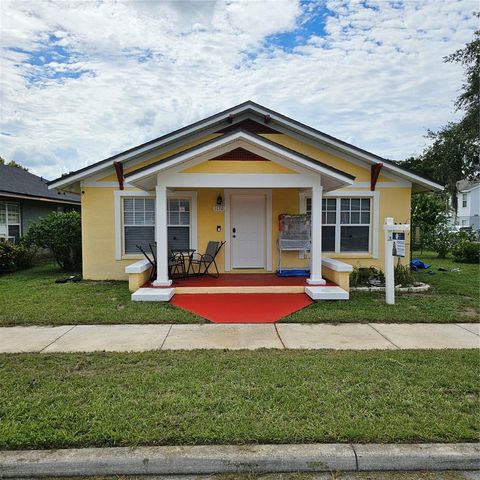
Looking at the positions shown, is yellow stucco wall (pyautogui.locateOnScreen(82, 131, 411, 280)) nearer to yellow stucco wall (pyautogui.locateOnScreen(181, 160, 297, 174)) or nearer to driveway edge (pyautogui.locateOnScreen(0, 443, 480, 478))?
yellow stucco wall (pyautogui.locateOnScreen(181, 160, 297, 174))

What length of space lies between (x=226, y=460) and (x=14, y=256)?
1279cm

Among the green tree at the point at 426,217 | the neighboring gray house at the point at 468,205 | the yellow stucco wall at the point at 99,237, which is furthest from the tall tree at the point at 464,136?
the yellow stucco wall at the point at 99,237

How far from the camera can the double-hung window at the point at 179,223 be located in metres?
10.8

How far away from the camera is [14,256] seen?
42.8ft

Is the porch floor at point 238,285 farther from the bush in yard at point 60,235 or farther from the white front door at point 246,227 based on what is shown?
the bush in yard at point 60,235

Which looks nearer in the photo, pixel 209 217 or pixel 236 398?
pixel 236 398

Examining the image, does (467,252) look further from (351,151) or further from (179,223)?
(179,223)

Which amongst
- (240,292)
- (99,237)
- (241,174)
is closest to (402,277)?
(240,292)

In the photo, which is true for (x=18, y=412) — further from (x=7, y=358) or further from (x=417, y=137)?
(x=417, y=137)

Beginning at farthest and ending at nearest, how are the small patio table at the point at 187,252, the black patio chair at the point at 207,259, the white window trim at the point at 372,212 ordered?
the white window trim at the point at 372,212
the black patio chair at the point at 207,259
the small patio table at the point at 187,252

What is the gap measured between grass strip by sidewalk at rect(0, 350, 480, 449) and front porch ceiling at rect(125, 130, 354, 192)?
177 inches

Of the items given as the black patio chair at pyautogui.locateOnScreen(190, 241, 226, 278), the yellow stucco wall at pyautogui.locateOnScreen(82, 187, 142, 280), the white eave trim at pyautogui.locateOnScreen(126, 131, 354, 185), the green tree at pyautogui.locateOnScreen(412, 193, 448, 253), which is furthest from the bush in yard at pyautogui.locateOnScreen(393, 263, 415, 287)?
the green tree at pyautogui.locateOnScreen(412, 193, 448, 253)

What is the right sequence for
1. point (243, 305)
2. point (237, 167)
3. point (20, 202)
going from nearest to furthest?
point (243, 305), point (237, 167), point (20, 202)

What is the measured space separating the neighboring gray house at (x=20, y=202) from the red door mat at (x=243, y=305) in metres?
8.09
